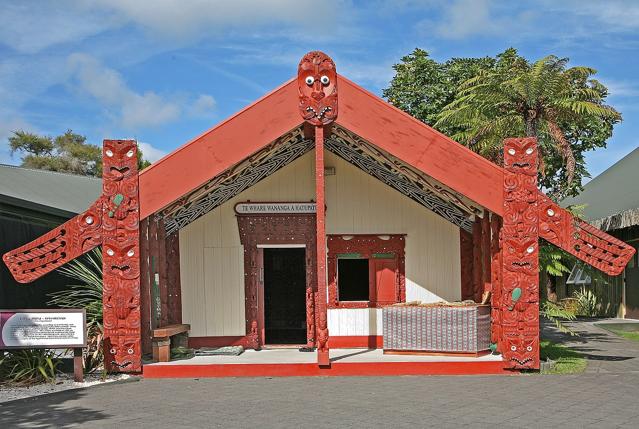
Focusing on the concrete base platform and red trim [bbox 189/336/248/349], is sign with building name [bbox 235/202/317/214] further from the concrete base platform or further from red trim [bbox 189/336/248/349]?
the concrete base platform

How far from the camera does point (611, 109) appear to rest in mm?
13109

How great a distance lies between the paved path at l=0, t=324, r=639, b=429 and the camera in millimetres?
7332

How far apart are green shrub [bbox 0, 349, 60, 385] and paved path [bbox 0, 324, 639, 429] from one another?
0.86 metres

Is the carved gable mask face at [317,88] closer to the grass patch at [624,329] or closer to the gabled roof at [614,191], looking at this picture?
the grass patch at [624,329]

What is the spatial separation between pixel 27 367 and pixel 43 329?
0.66m

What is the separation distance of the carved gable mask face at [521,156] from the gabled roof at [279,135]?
452mm

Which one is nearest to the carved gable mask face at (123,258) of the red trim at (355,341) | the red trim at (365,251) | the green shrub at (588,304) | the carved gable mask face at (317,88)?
the carved gable mask face at (317,88)

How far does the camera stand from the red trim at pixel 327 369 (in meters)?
10.1

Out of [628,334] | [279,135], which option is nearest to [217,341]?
[279,135]

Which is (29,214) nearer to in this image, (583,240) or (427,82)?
(583,240)

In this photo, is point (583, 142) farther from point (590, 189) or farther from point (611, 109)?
point (611, 109)

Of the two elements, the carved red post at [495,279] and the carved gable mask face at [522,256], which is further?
the carved red post at [495,279]

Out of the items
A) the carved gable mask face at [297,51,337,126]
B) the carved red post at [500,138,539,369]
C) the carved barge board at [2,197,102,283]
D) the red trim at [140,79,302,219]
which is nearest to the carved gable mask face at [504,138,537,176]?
the carved red post at [500,138,539,369]

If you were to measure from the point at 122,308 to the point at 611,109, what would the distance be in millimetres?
9630
